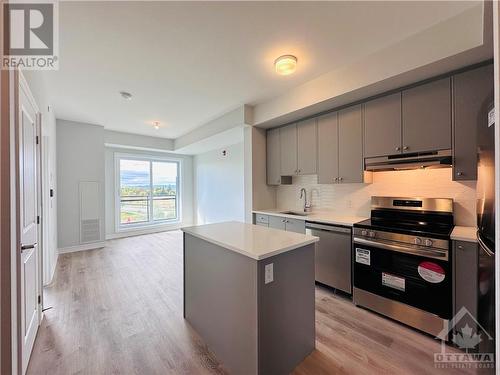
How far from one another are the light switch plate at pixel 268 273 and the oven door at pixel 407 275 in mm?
1400

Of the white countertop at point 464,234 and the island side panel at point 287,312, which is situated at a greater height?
the white countertop at point 464,234

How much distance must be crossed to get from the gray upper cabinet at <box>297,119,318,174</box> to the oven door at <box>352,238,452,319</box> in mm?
1317

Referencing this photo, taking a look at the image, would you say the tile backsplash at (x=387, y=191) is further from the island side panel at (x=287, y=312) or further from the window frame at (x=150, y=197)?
the window frame at (x=150, y=197)

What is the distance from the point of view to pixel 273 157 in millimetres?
3885

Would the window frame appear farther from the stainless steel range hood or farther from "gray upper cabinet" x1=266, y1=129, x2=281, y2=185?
the stainless steel range hood

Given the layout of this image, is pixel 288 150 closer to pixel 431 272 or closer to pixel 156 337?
pixel 431 272

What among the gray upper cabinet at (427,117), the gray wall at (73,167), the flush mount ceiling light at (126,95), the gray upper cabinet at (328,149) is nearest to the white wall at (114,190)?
the gray wall at (73,167)

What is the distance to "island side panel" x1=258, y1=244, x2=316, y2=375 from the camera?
1470 millimetres

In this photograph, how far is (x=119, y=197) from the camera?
605cm

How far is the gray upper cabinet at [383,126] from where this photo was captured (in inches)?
94.7

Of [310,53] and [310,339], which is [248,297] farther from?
[310,53]

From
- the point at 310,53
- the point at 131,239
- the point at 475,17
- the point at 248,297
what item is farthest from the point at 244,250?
the point at 131,239

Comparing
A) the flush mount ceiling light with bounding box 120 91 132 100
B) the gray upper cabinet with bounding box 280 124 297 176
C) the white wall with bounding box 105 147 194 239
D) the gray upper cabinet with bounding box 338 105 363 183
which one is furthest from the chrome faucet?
the white wall with bounding box 105 147 194 239

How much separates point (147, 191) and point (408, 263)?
6.36 metres
